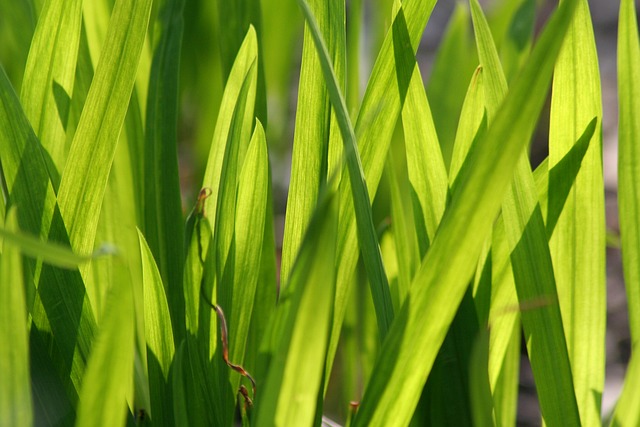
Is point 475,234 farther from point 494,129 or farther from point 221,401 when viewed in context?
point 221,401

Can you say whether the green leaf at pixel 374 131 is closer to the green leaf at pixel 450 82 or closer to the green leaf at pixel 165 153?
the green leaf at pixel 165 153

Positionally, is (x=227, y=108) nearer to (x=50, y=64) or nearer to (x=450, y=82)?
(x=50, y=64)

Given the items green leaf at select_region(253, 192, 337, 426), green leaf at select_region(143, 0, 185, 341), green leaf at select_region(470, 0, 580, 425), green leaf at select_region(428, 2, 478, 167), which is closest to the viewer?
green leaf at select_region(253, 192, 337, 426)

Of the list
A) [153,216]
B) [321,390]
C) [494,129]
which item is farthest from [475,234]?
[153,216]

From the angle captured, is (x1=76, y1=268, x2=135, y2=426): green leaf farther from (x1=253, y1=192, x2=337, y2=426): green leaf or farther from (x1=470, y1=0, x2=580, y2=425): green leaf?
(x1=470, y1=0, x2=580, y2=425): green leaf

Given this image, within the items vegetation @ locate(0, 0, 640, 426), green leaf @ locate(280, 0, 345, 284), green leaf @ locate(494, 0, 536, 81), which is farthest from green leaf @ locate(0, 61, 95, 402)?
green leaf @ locate(494, 0, 536, 81)
